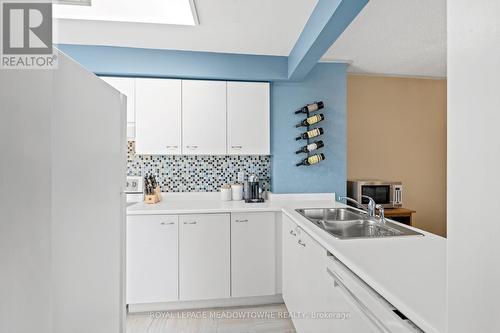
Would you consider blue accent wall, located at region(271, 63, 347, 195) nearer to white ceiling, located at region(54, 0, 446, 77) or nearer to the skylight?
white ceiling, located at region(54, 0, 446, 77)

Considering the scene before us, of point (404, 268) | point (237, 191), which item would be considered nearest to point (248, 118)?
point (237, 191)

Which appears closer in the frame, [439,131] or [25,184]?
[25,184]

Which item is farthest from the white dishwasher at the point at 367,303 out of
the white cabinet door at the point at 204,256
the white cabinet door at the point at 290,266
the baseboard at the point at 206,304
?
the baseboard at the point at 206,304

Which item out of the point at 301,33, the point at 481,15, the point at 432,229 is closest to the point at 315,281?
the point at 481,15

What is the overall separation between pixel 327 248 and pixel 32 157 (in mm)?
1208

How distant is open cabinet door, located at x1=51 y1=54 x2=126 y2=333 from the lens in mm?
660

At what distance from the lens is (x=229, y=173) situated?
2.96 meters

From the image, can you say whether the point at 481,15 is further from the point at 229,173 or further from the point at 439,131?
the point at 439,131

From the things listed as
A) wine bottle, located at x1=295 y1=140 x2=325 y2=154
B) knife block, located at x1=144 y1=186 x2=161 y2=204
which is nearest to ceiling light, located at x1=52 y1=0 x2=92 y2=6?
knife block, located at x1=144 y1=186 x2=161 y2=204

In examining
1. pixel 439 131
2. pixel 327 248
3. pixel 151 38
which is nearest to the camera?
pixel 327 248

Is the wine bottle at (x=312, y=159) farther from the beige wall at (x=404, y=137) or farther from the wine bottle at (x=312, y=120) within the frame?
the beige wall at (x=404, y=137)

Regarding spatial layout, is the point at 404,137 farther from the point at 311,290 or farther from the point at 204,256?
the point at 204,256

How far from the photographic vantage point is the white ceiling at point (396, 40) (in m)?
1.89

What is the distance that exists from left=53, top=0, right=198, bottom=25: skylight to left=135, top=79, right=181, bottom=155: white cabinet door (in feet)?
2.08
